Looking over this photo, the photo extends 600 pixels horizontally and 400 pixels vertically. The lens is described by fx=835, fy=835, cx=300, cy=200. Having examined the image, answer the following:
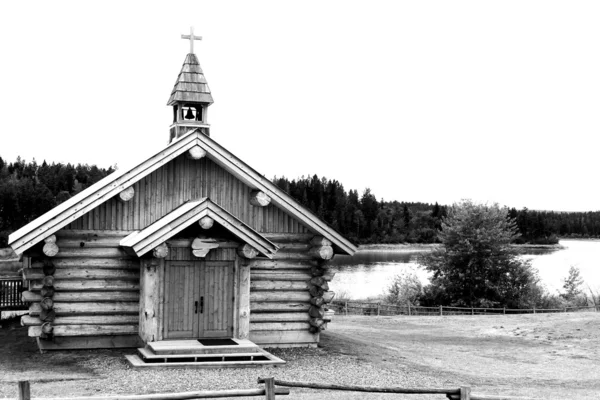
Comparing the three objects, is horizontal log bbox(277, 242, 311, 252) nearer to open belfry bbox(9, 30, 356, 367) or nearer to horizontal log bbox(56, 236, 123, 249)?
open belfry bbox(9, 30, 356, 367)

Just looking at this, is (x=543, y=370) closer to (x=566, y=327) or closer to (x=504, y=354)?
(x=504, y=354)

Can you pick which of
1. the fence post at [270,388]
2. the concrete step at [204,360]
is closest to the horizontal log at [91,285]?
the concrete step at [204,360]

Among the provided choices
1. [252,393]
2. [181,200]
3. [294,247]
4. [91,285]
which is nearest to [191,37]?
[181,200]

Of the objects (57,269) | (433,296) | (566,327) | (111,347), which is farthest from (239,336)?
(433,296)

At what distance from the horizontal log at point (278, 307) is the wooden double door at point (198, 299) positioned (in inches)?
48.0

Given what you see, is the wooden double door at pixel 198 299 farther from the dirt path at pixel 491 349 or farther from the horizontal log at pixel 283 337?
the dirt path at pixel 491 349

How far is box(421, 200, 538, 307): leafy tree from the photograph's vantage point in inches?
2115

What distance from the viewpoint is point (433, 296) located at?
5412 centimetres

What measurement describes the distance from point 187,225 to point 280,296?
3.72m

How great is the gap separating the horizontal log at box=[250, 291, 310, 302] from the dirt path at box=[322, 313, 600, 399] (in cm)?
159

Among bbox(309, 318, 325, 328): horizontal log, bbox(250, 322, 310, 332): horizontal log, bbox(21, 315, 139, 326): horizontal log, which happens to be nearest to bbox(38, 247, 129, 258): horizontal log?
bbox(21, 315, 139, 326): horizontal log

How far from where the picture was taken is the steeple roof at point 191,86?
72.0 feet

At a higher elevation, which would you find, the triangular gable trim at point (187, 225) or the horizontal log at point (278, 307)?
the triangular gable trim at point (187, 225)

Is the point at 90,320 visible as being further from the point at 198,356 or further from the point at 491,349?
the point at 491,349
